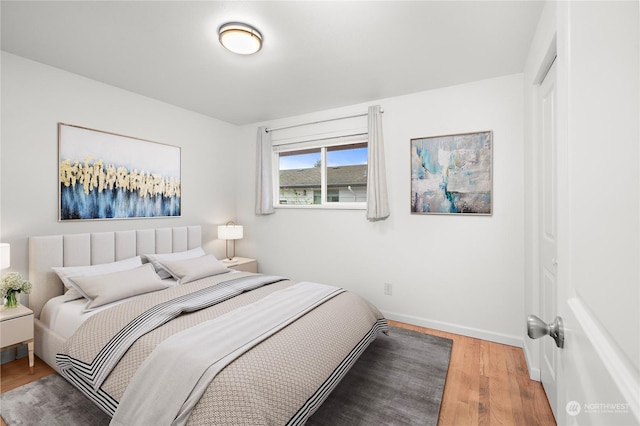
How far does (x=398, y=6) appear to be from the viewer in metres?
1.87

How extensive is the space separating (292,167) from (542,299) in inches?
125

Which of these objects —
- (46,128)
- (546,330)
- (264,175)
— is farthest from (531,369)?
(46,128)

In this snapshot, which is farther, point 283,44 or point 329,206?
point 329,206

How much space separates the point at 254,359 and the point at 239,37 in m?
2.10

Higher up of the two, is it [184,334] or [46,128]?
[46,128]

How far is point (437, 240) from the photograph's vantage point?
3125mm

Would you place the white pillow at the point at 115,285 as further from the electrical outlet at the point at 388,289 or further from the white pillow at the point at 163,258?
the electrical outlet at the point at 388,289

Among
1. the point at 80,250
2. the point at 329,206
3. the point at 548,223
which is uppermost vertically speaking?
the point at 329,206

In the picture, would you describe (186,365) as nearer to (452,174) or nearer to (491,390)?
(491,390)

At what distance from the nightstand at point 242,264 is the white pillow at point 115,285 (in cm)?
119

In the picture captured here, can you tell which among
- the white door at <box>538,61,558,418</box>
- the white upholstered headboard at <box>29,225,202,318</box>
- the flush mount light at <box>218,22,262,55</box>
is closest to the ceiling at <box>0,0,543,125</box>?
the flush mount light at <box>218,22,262,55</box>

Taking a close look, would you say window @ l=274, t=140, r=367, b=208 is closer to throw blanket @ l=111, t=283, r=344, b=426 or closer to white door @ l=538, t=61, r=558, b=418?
white door @ l=538, t=61, r=558, b=418

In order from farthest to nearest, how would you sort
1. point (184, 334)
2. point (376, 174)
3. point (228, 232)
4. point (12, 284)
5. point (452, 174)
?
point (228, 232), point (376, 174), point (452, 174), point (12, 284), point (184, 334)

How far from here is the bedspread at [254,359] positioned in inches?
51.4
